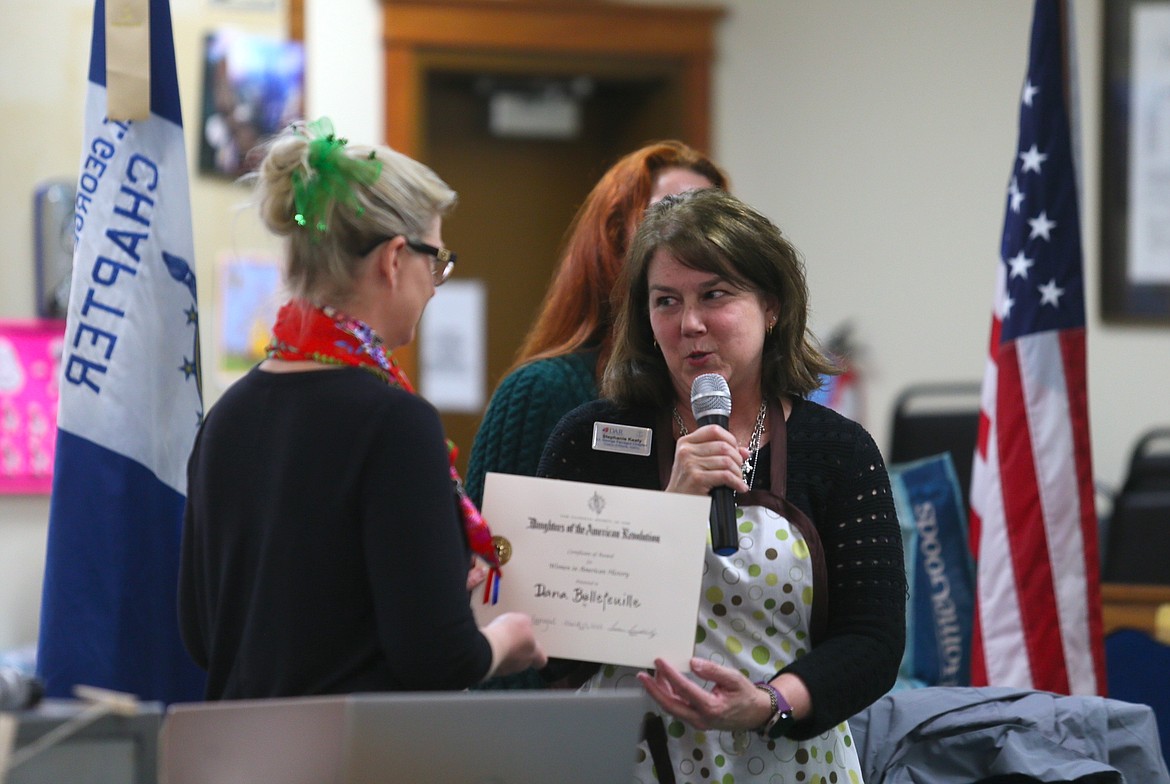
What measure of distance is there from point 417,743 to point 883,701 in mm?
1002

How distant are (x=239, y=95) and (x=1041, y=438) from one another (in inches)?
109

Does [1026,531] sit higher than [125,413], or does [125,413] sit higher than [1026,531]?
[125,413]

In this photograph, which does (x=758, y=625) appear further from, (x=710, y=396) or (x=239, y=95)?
(x=239, y=95)

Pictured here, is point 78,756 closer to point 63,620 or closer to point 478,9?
point 63,620

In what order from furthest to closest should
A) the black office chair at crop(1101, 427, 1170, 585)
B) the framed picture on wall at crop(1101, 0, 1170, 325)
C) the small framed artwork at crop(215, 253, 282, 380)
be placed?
the framed picture on wall at crop(1101, 0, 1170, 325), the small framed artwork at crop(215, 253, 282, 380), the black office chair at crop(1101, 427, 1170, 585)

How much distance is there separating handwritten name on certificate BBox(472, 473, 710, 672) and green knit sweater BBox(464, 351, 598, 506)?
45 centimetres

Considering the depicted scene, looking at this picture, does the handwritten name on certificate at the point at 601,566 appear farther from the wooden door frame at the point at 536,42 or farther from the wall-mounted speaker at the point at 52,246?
the wooden door frame at the point at 536,42

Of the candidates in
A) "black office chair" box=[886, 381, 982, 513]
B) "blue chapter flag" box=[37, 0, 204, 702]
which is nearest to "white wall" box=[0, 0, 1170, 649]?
"black office chair" box=[886, 381, 982, 513]

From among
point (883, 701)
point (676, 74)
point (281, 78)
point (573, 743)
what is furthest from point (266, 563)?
point (676, 74)

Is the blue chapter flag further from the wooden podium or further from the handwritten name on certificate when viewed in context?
the wooden podium

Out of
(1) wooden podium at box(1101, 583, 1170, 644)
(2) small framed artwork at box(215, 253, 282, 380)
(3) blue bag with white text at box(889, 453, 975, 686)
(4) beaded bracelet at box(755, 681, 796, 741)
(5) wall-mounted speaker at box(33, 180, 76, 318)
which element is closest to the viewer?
(4) beaded bracelet at box(755, 681, 796, 741)

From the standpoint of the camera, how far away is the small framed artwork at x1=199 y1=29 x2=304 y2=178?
4.11 meters

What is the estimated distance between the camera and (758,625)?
5.14 feet

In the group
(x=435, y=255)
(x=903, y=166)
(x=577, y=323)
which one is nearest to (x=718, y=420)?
(x=435, y=255)
